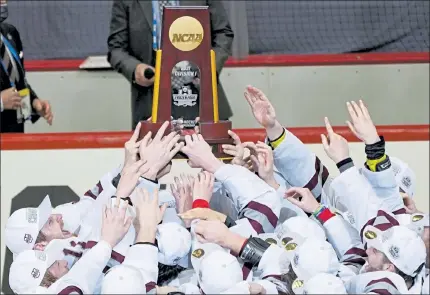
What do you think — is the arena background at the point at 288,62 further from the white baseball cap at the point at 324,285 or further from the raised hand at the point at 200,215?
the white baseball cap at the point at 324,285

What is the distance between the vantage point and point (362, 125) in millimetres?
2664

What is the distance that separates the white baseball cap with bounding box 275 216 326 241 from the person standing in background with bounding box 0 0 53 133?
190 cm

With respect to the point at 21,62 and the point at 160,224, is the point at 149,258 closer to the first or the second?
the point at 160,224

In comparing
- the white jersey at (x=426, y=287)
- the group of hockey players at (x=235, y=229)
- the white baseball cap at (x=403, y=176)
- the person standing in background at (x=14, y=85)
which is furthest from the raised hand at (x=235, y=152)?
the person standing in background at (x=14, y=85)

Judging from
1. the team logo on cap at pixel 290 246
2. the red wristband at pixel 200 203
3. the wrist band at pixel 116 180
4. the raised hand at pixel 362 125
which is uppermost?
the raised hand at pixel 362 125

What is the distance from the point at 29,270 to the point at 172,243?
1.17 ft

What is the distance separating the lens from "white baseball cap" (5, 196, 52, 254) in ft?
8.59

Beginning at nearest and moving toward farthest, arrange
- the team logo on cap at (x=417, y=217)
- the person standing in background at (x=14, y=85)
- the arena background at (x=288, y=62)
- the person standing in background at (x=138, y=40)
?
the team logo on cap at (x=417, y=217), the person standing in background at (x=138, y=40), the person standing in background at (x=14, y=85), the arena background at (x=288, y=62)

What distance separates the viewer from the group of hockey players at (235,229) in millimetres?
2297

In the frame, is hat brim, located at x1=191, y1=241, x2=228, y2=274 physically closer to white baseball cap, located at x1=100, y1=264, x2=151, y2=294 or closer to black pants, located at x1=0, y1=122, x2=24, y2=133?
white baseball cap, located at x1=100, y1=264, x2=151, y2=294

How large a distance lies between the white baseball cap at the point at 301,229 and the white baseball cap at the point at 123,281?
18.3 inches

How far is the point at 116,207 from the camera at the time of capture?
8.09ft

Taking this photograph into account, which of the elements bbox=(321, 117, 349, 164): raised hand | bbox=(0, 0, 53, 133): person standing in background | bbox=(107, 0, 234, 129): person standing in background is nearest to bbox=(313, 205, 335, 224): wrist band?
bbox=(321, 117, 349, 164): raised hand

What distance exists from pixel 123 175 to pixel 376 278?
0.75m
